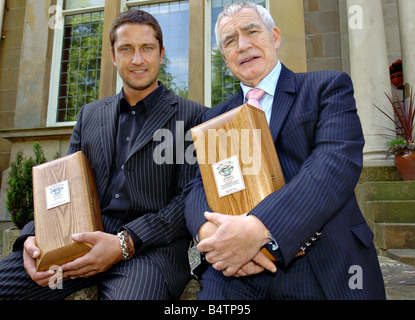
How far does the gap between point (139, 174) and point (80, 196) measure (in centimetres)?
41

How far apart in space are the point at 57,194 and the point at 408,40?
5.85m

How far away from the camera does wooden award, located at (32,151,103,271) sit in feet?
5.18

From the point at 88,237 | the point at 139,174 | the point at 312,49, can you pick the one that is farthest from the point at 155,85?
the point at 312,49

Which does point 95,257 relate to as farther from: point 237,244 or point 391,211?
point 391,211

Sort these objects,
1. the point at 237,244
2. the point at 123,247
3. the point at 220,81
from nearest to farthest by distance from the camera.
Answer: the point at 237,244, the point at 123,247, the point at 220,81

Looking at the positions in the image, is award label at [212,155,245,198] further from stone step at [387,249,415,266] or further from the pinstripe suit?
stone step at [387,249,415,266]

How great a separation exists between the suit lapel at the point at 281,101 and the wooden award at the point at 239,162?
0.69ft

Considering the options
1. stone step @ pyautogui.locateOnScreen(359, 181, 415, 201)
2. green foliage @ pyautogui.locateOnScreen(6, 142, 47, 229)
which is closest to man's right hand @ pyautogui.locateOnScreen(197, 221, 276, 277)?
stone step @ pyautogui.locateOnScreen(359, 181, 415, 201)

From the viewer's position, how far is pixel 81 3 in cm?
739

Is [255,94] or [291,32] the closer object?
[255,94]

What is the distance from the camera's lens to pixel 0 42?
7.67 m

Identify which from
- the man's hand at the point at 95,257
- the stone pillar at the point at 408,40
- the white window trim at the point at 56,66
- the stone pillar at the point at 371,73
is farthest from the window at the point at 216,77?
the man's hand at the point at 95,257

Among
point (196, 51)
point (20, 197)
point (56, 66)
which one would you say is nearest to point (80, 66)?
point (56, 66)

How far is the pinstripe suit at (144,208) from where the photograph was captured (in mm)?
1698
